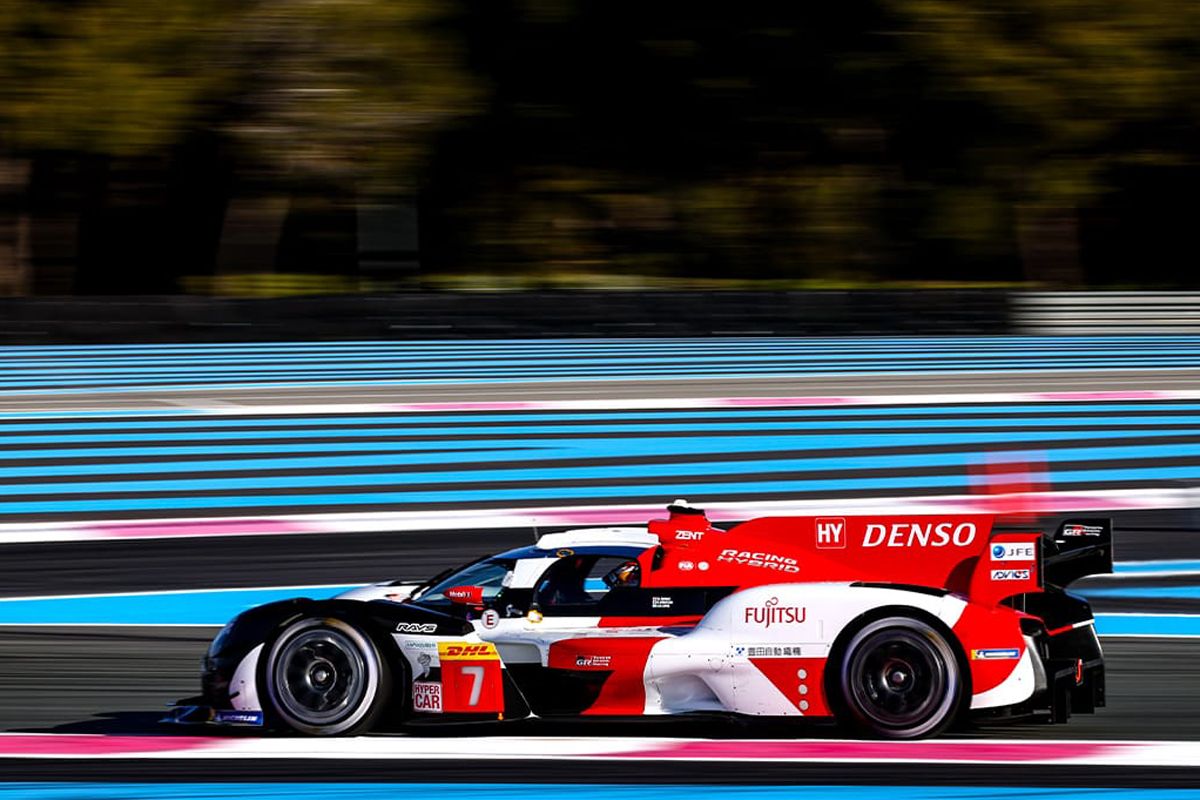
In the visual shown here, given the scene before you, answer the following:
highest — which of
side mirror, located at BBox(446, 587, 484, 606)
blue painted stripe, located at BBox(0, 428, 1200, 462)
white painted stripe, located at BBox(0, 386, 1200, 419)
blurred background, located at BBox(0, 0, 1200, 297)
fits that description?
blurred background, located at BBox(0, 0, 1200, 297)

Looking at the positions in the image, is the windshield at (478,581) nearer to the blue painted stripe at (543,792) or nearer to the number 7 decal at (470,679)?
the number 7 decal at (470,679)

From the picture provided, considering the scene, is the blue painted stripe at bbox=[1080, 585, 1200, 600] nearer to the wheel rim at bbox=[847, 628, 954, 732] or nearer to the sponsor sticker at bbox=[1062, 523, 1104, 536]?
the sponsor sticker at bbox=[1062, 523, 1104, 536]

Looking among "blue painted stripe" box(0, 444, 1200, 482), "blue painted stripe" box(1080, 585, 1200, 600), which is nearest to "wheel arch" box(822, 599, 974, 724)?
"blue painted stripe" box(1080, 585, 1200, 600)

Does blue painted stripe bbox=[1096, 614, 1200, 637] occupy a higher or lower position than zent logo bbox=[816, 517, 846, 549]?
lower

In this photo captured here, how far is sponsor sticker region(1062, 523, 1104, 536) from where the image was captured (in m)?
5.52

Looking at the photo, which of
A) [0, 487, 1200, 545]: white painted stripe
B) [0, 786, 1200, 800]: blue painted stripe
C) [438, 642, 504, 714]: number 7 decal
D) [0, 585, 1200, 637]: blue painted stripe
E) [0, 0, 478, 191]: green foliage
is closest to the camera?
[0, 786, 1200, 800]: blue painted stripe

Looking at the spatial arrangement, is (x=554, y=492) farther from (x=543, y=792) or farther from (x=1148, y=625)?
(x=543, y=792)

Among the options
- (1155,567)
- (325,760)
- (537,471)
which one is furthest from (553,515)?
(325,760)

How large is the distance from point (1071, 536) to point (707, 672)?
4.00ft

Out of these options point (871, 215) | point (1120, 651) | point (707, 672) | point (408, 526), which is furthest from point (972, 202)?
point (707, 672)

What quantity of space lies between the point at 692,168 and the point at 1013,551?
1948 centimetres

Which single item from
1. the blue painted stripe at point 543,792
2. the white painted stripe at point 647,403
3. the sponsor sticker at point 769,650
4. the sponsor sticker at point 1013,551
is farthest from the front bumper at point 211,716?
the white painted stripe at point 647,403

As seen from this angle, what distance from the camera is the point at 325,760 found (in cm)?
521

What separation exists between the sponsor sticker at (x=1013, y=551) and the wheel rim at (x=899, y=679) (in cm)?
40
